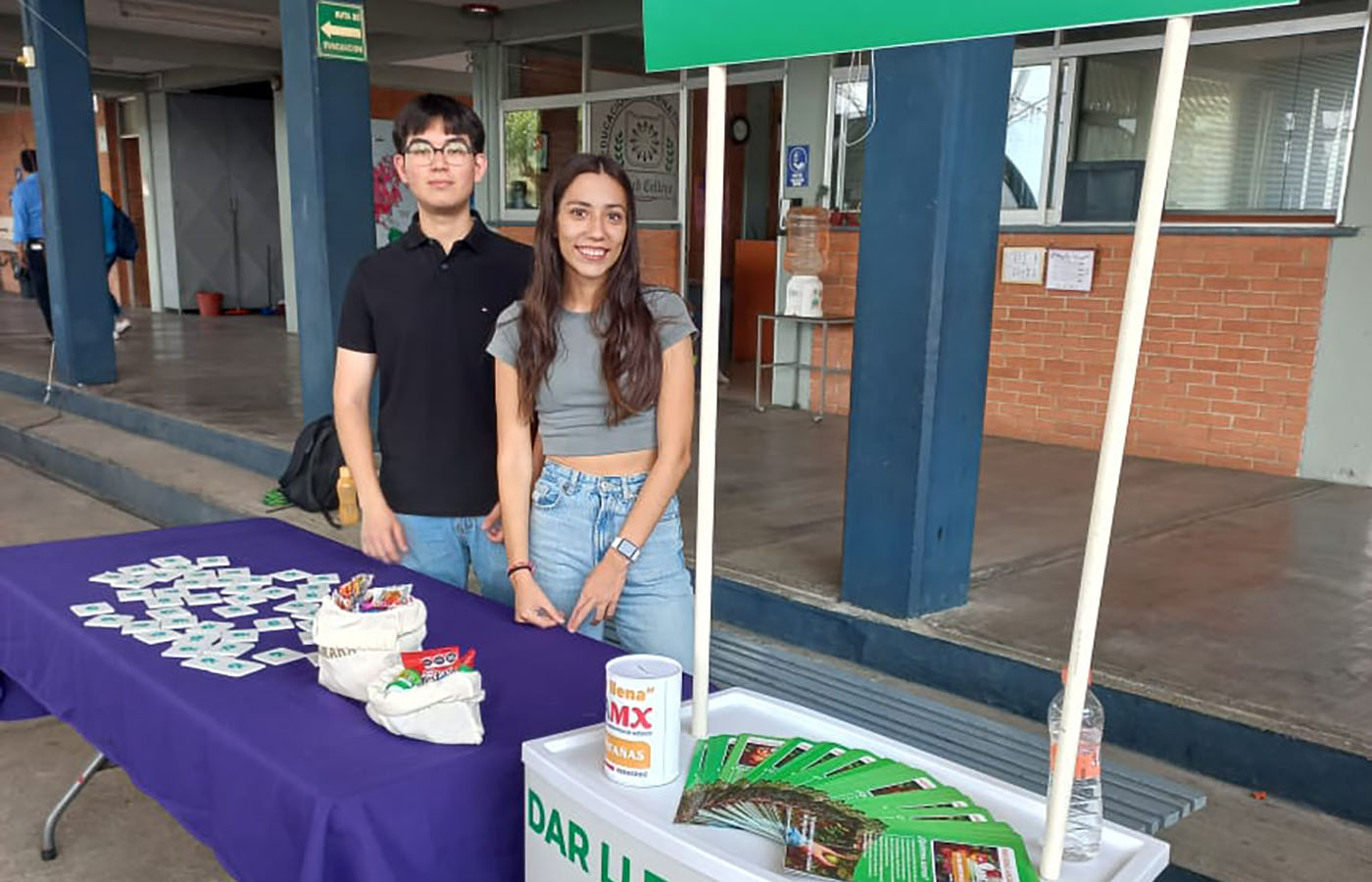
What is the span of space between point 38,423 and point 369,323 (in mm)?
5996

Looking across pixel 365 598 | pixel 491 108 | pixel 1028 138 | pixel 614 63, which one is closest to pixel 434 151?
pixel 365 598

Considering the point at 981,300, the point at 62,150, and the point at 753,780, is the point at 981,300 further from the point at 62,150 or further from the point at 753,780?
Answer: the point at 62,150

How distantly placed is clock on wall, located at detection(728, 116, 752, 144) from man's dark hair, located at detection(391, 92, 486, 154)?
7795 millimetres

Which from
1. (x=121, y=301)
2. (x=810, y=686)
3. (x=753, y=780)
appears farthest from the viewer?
(x=121, y=301)

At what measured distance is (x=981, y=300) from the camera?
3.23 metres

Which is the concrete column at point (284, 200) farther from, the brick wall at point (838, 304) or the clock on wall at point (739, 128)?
the brick wall at point (838, 304)

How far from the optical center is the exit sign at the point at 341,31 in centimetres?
479

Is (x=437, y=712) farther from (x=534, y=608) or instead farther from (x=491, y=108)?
(x=491, y=108)

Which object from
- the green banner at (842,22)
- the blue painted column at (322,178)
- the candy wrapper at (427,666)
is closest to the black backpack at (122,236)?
the blue painted column at (322,178)

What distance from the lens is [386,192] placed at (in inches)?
470

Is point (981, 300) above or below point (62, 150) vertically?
below

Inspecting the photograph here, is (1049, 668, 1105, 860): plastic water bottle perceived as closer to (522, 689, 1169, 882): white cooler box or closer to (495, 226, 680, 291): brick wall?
(522, 689, 1169, 882): white cooler box

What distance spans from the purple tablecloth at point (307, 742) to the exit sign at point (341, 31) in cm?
336

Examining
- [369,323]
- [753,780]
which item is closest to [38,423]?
[369,323]
